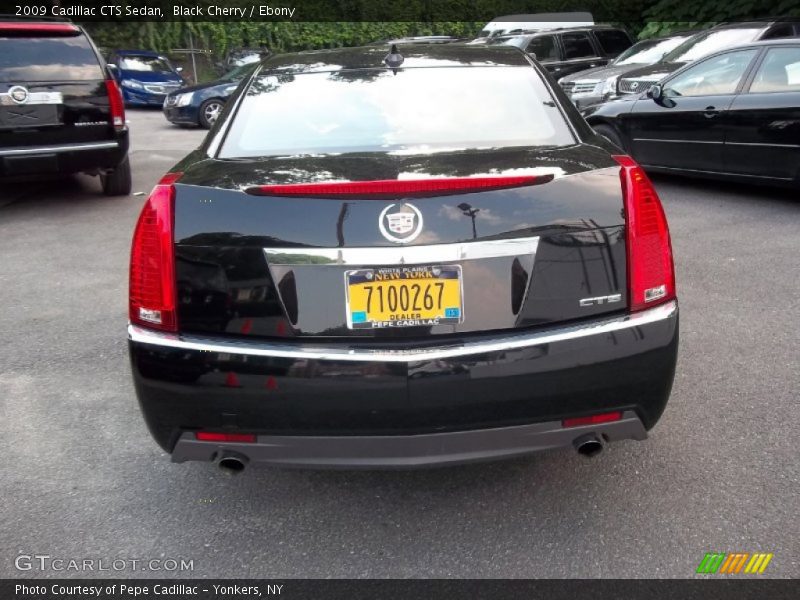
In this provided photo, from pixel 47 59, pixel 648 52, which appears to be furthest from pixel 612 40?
pixel 47 59

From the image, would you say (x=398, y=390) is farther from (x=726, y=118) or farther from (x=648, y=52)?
(x=648, y=52)

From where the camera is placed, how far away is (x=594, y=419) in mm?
2453

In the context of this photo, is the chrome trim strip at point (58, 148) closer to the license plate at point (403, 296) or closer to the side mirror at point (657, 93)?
the side mirror at point (657, 93)

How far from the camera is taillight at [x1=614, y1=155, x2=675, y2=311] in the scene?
2438 millimetres

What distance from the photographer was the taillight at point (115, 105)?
7715 mm

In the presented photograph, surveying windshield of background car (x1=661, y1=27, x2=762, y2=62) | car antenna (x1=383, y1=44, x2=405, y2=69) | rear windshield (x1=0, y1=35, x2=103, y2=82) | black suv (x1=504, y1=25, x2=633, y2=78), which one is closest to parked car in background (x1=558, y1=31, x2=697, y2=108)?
windshield of background car (x1=661, y1=27, x2=762, y2=62)

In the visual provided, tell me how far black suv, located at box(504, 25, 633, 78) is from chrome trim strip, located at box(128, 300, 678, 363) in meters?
13.2

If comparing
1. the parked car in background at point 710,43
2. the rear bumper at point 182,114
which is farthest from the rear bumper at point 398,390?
the rear bumper at point 182,114

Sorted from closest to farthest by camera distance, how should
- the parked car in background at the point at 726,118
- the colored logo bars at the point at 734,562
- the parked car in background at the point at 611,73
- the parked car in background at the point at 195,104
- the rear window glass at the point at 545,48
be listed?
the colored logo bars at the point at 734,562 → the parked car in background at the point at 726,118 → the parked car in background at the point at 611,73 → the rear window glass at the point at 545,48 → the parked car in background at the point at 195,104

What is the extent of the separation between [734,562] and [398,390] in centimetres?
125

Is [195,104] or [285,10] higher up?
[285,10]

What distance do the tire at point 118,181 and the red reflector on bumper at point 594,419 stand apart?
7.16 meters
